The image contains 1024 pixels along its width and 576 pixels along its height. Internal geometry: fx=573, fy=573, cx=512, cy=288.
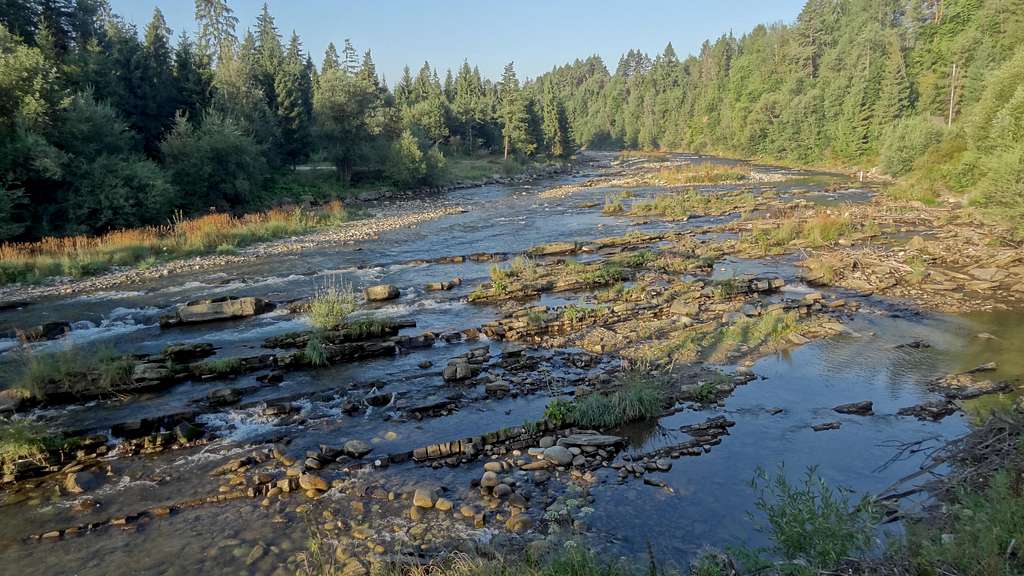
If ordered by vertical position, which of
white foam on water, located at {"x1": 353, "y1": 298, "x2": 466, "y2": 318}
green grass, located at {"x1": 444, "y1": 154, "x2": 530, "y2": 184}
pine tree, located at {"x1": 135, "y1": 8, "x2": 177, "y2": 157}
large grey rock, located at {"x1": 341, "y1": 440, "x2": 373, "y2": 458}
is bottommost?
large grey rock, located at {"x1": 341, "y1": 440, "x2": 373, "y2": 458}

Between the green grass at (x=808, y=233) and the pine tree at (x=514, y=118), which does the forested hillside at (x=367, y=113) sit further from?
the green grass at (x=808, y=233)

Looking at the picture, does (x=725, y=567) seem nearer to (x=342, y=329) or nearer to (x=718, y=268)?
(x=342, y=329)

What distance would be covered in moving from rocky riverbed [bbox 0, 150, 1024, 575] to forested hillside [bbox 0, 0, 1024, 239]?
849 centimetres

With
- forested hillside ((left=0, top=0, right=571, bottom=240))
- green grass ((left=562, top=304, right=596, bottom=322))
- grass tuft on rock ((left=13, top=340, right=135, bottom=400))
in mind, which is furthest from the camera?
forested hillside ((left=0, top=0, right=571, bottom=240))

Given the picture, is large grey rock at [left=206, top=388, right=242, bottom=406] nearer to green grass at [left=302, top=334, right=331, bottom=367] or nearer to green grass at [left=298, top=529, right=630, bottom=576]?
green grass at [left=302, top=334, right=331, bottom=367]

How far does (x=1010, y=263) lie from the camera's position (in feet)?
63.1

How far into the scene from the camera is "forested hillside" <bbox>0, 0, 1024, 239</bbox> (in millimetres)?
28391

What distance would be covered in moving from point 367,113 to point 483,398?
153 ft

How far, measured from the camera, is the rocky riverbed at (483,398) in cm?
787

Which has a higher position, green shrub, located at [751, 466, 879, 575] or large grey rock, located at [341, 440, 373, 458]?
green shrub, located at [751, 466, 879, 575]

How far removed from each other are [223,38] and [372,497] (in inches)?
3266

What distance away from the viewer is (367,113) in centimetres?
5294

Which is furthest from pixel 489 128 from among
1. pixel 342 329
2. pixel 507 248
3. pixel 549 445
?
pixel 549 445

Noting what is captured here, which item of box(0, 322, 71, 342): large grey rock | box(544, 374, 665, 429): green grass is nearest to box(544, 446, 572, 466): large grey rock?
box(544, 374, 665, 429): green grass
